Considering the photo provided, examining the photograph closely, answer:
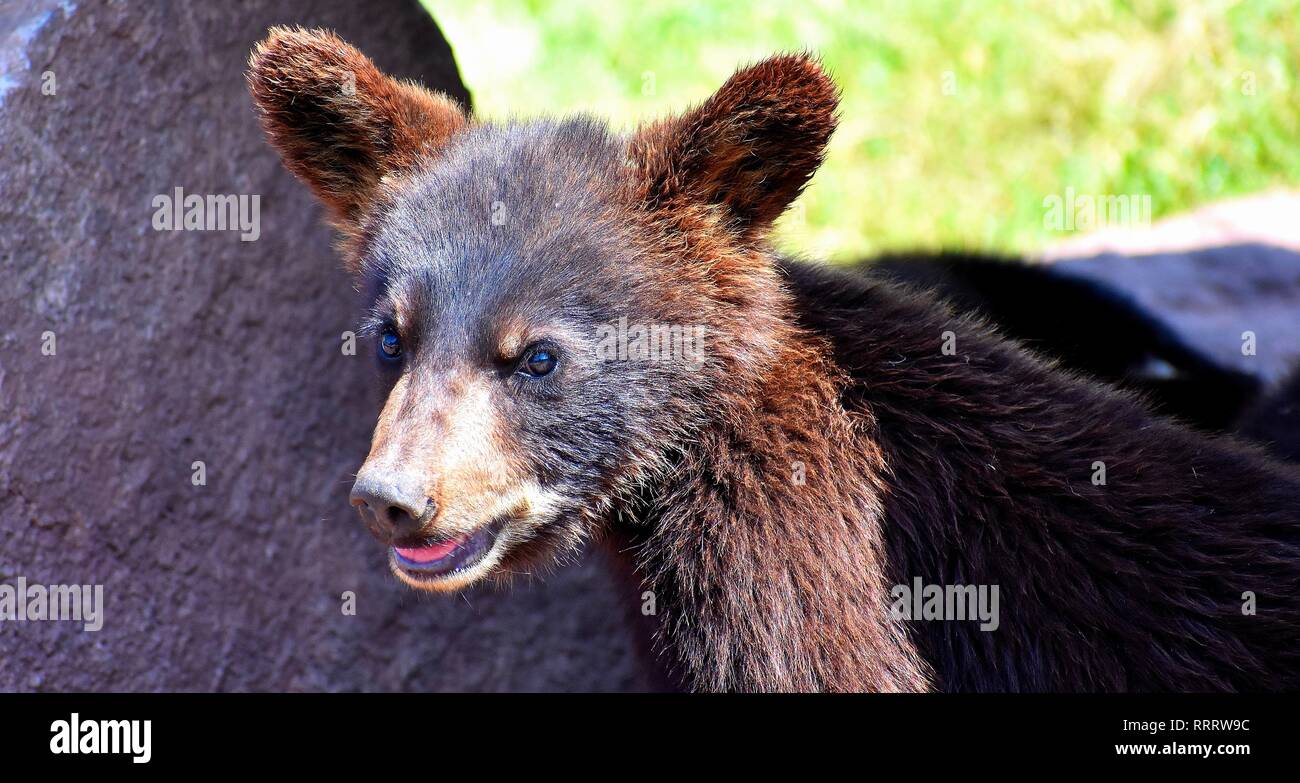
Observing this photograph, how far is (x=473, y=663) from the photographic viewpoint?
5.98 meters

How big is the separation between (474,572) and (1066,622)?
5.89ft

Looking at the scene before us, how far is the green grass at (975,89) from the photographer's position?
977 centimetres

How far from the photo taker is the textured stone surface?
4.66 meters

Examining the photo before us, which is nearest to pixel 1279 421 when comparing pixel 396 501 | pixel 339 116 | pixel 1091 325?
pixel 1091 325

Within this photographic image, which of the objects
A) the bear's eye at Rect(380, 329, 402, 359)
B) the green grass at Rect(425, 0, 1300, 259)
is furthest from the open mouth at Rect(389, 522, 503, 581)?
the green grass at Rect(425, 0, 1300, 259)

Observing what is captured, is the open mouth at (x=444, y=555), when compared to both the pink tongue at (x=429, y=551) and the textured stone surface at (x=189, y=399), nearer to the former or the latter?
the pink tongue at (x=429, y=551)

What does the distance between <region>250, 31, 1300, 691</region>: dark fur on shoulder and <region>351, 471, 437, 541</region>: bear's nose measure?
1 centimetres

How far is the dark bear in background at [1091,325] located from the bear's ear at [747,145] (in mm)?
2259

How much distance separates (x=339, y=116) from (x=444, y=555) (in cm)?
162

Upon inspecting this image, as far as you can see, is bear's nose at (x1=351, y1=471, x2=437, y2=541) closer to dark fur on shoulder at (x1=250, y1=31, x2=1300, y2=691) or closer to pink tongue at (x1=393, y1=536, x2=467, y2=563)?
dark fur on shoulder at (x1=250, y1=31, x2=1300, y2=691)

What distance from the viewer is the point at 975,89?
1024 centimetres

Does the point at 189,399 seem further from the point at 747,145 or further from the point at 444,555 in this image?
the point at 747,145
